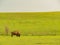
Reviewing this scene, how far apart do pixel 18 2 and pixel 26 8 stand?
0.23ft

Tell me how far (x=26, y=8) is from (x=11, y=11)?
0.10 meters

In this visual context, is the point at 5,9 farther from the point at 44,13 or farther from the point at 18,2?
the point at 44,13

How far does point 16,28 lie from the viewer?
74 cm
